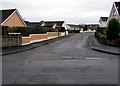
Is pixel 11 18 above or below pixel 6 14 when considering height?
below

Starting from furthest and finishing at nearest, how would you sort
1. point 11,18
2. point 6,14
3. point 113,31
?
point 11,18 < point 6,14 < point 113,31

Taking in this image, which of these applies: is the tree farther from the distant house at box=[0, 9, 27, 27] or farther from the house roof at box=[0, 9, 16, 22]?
the house roof at box=[0, 9, 16, 22]

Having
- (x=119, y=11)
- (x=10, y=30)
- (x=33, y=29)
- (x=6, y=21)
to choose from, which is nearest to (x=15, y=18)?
(x=6, y=21)

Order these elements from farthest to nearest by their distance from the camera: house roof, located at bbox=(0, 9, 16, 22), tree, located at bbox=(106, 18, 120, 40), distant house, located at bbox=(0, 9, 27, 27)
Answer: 1. house roof, located at bbox=(0, 9, 16, 22)
2. distant house, located at bbox=(0, 9, 27, 27)
3. tree, located at bbox=(106, 18, 120, 40)

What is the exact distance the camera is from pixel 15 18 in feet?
100

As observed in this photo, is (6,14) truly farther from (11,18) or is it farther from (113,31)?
(113,31)

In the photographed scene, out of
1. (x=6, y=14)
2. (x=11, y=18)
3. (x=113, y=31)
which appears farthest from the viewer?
(x=11, y=18)

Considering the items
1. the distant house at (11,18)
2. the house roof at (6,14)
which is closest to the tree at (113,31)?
the distant house at (11,18)

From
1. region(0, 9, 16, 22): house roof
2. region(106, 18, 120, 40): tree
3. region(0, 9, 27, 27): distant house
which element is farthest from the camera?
region(0, 9, 16, 22): house roof

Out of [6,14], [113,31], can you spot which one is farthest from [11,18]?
[113,31]

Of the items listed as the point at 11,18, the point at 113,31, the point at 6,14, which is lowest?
the point at 113,31

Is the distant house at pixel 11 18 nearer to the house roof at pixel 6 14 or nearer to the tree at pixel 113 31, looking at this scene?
the house roof at pixel 6 14

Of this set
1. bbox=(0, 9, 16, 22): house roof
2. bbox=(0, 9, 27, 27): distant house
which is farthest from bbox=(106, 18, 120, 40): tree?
bbox=(0, 9, 16, 22): house roof

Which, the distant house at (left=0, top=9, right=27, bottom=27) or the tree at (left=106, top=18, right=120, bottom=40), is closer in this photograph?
the tree at (left=106, top=18, right=120, bottom=40)
